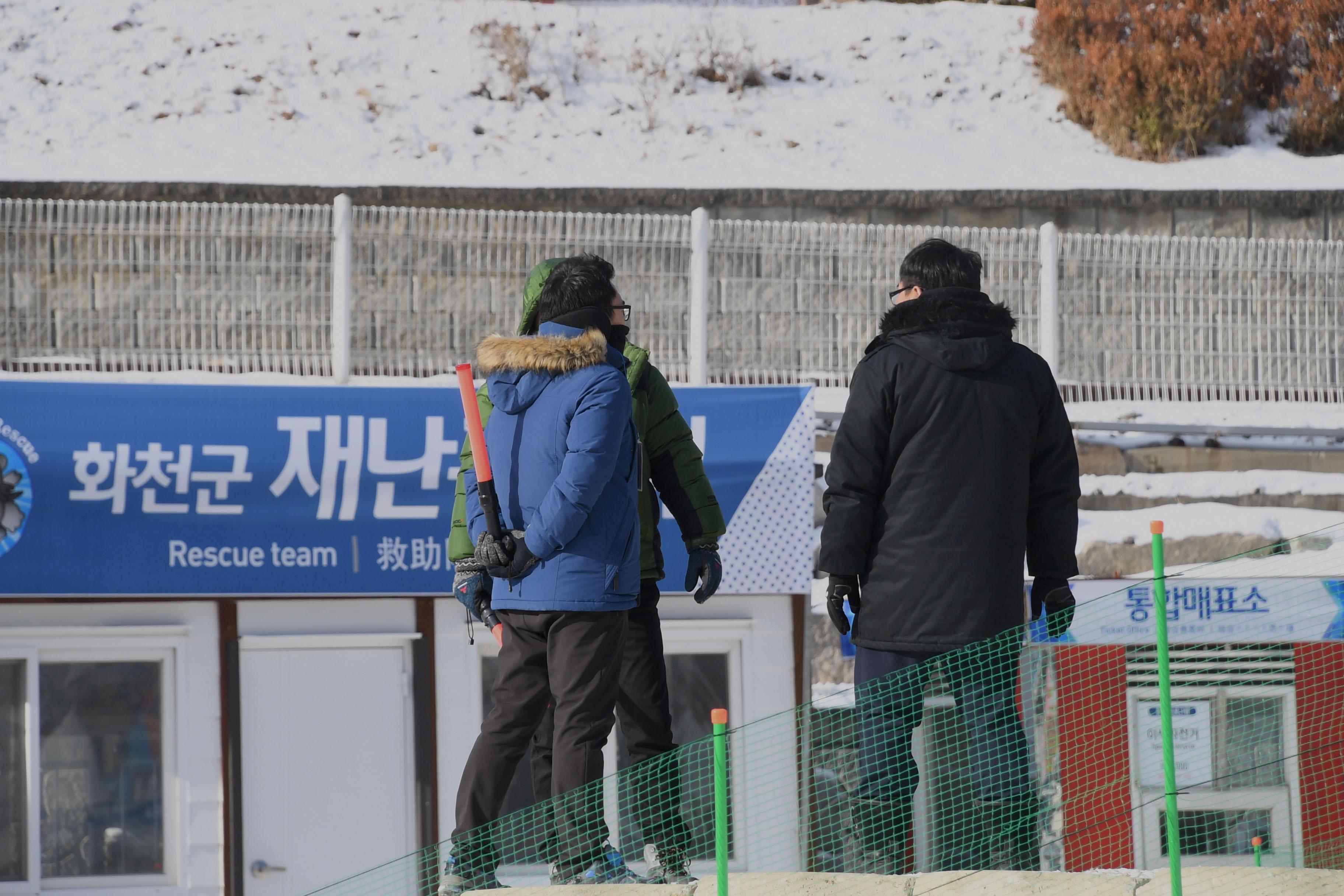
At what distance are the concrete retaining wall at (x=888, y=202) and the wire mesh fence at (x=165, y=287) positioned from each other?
0.34 meters

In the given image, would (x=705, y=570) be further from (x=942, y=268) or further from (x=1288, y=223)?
(x=1288, y=223)

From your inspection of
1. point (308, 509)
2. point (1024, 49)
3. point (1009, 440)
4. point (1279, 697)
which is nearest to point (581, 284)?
point (1009, 440)

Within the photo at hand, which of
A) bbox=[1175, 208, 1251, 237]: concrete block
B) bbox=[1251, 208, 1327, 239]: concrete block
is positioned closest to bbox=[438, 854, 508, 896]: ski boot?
bbox=[1175, 208, 1251, 237]: concrete block

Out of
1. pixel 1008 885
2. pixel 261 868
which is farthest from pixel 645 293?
pixel 1008 885

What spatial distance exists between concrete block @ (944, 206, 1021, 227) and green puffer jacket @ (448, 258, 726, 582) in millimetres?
4278

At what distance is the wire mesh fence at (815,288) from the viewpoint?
7.61 metres

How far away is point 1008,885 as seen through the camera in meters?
3.62

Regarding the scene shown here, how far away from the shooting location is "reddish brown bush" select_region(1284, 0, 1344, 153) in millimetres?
11094

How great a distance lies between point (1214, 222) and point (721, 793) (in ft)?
21.1

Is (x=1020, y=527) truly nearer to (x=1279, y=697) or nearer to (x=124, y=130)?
(x=1279, y=697)

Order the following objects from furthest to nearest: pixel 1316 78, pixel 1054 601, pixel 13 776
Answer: pixel 1316 78
pixel 13 776
pixel 1054 601

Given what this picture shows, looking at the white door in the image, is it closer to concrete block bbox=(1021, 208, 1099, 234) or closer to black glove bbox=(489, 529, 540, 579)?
black glove bbox=(489, 529, 540, 579)

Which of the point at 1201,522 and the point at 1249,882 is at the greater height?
the point at 1201,522

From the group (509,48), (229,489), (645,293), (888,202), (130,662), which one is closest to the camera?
(229,489)
